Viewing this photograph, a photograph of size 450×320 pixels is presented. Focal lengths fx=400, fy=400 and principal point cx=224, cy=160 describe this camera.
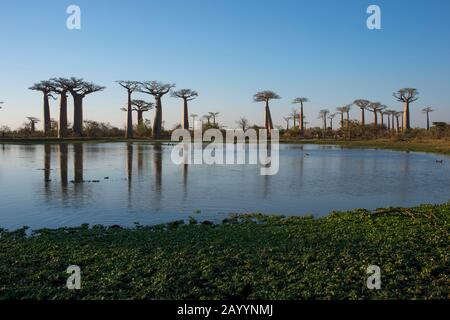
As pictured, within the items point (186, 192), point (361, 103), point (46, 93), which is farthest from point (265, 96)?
point (186, 192)

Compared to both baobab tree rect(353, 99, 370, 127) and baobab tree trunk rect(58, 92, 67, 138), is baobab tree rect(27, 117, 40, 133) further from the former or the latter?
baobab tree rect(353, 99, 370, 127)

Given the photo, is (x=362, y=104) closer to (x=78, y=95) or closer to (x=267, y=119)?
(x=267, y=119)

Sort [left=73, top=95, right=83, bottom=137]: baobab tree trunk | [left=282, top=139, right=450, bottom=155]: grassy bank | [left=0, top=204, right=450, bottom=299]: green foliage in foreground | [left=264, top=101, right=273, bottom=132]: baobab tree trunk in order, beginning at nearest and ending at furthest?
[left=0, top=204, right=450, bottom=299]: green foliage in foreground → [left=282, top=139, right=450, bottom=155]: grassy bank → [left=73, top=95, right=83, bottom=137]: baobab tree trunk → [left=264, top=101, right=273, bottom=132]: baobab tree trunk

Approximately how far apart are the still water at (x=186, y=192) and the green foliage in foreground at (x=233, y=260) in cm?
167

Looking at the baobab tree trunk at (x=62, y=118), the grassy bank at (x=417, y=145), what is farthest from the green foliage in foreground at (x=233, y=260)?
the baobab tree trunk at (x=62, y=118)

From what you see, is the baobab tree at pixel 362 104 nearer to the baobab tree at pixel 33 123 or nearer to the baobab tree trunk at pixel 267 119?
the baobab tree trunk at pixel 267 119

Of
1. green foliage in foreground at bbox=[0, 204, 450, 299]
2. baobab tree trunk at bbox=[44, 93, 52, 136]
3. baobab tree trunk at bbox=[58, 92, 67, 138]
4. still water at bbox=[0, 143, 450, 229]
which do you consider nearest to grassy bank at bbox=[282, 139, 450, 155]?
still water at bbox=[0, 143, 450, 229]

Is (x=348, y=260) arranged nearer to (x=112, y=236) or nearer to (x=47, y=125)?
(x=112, y=236)

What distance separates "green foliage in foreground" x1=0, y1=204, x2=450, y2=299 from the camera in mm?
4492

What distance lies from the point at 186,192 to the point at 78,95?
51.7 metres

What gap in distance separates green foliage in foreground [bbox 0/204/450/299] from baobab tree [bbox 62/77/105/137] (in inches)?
2151

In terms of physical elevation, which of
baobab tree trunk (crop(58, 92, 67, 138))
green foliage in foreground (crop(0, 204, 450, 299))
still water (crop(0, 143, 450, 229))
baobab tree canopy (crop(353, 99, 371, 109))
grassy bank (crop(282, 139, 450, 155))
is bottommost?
green foliage in foreground (crop(0, 204, 450, 299))

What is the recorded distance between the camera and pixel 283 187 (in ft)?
45.7
